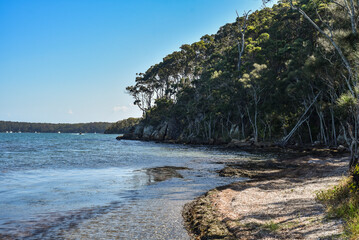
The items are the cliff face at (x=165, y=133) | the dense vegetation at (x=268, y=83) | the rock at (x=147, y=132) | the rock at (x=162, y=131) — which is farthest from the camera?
the rock at (x=147, y=132)

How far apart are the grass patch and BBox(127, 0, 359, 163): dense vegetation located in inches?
182

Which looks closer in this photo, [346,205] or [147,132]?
[346,205]

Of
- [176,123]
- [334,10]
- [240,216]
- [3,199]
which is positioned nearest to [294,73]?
[334,10]

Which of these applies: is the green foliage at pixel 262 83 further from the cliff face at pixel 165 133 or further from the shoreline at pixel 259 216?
the shoreline at pixel 259 216

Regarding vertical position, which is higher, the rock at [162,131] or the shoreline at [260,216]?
the rock at [162,131]

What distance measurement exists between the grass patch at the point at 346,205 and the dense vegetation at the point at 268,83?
463 centimetres

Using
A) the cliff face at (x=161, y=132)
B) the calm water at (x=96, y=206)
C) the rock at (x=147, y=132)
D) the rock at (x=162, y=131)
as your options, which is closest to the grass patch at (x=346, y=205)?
the calm water at (x=96, y=206)

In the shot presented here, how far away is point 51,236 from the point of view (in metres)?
8.02

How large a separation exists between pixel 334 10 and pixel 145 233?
53.0ft

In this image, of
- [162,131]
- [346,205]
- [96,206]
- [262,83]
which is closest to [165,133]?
[162,131]

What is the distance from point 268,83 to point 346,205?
48.1 metres

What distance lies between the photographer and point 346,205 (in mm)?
7645

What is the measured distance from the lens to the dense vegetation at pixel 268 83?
28681 mm

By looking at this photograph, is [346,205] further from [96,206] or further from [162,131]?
[162,131]
